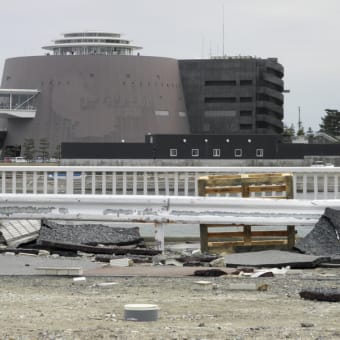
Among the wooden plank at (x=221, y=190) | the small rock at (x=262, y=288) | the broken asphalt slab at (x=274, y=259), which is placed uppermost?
the wooden plank at (x=221, y=190)

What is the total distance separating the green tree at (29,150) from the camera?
538ft

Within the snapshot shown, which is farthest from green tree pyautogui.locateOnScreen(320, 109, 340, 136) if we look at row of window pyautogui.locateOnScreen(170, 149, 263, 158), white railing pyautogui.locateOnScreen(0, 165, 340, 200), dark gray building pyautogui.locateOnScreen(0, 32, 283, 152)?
white railing pyautogui.locateOnScreen(0, 165, 340, 200)

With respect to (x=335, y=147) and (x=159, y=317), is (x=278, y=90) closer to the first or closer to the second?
(x=335, y=147)

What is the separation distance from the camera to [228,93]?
174 meters

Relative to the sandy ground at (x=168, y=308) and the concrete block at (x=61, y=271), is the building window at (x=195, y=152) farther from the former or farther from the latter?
the concrete block at (x=61, y=271)

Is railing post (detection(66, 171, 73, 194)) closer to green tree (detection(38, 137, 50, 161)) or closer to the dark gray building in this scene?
green tree (detection(38, 137, 50, 161))

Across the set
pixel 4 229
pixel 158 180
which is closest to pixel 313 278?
pixel 4 229

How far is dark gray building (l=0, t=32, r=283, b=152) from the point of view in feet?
550

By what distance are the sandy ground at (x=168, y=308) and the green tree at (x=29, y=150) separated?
500ft

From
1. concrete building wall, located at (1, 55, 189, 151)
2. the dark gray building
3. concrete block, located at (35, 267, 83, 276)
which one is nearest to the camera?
concrete block, located at (35, 267, 83, 276)

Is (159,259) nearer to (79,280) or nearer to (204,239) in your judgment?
(204,239)

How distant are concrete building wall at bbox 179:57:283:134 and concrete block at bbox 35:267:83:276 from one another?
529 ft

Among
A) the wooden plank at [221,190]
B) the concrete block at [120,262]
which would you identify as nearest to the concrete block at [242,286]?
the concrete block at [120,262]

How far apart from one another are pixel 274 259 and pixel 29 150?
153 metres
